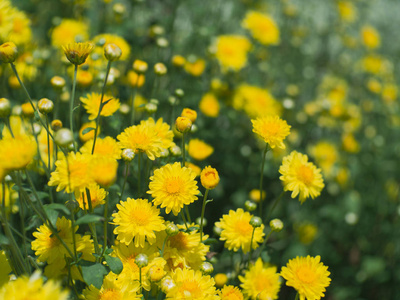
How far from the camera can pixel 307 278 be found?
4.82 ft

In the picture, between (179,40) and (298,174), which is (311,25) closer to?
(179,40)

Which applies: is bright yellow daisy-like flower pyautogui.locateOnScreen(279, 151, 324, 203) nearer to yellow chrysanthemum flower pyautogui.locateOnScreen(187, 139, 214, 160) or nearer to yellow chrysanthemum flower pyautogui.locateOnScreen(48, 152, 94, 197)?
yellow chrysanthemum flower pyautogui.locateOnScreen(187, 139, 214, 160)

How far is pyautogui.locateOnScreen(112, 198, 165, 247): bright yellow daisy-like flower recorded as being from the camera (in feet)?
4.57

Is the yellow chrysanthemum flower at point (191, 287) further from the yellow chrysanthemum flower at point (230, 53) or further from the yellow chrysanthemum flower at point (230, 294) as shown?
the yellow chrysanthemum flower at point (230, 53)

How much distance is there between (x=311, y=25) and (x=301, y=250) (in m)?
3.95

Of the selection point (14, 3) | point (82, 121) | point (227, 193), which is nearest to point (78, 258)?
point (82, 121)

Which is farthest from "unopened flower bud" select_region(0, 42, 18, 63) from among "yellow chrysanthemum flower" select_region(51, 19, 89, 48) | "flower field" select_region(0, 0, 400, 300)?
"yellow chrysanthemum flower" select_region(51, 19, 89, 48)

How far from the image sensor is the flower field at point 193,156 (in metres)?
1.38

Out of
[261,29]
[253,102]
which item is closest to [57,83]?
[253,102]

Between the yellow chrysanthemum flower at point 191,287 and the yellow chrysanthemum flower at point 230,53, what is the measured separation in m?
2.26

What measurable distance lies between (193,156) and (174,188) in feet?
2.21

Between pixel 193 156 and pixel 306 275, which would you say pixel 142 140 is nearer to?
pixel 193 156

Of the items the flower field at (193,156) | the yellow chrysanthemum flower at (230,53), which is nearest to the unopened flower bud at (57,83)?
the flower field at (193,156)

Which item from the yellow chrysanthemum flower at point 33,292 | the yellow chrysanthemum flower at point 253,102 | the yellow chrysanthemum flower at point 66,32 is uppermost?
the yellow chrysanthemum flower at point 33,292
